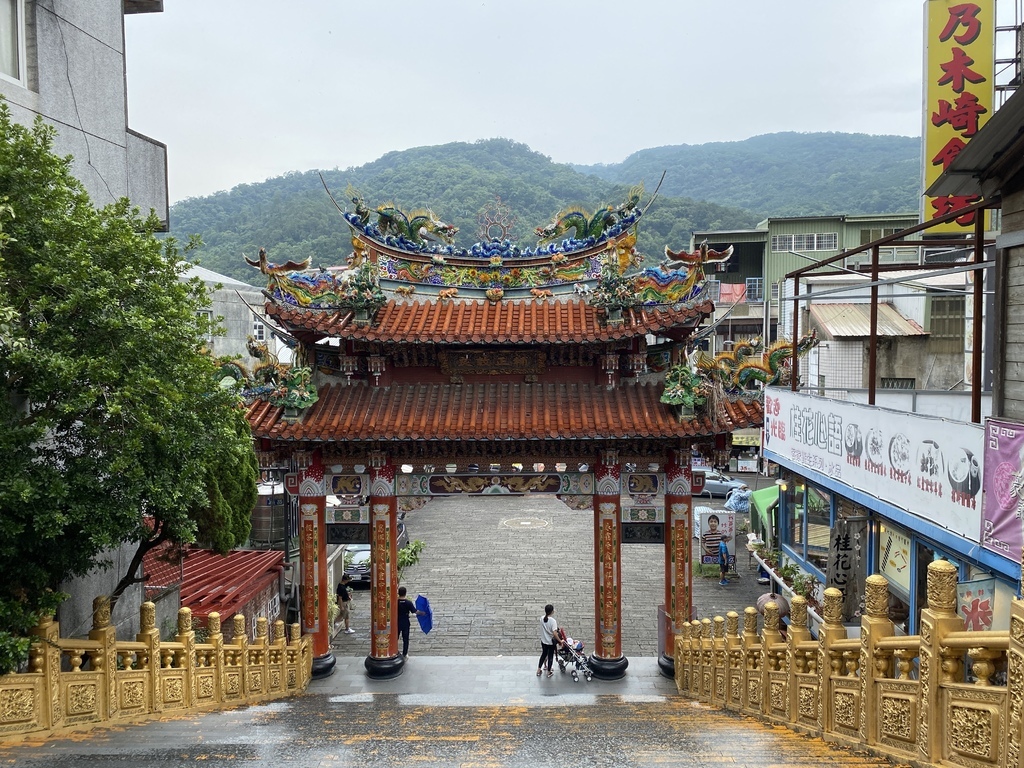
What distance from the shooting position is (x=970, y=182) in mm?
9398

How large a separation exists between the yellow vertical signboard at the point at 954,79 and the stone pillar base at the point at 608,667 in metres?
9.29

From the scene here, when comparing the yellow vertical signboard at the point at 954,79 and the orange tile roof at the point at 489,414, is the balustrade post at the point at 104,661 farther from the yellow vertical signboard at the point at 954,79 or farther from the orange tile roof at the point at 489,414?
the yellow vertical signboard at the point at 954,79

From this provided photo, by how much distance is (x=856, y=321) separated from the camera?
2798 centimetres

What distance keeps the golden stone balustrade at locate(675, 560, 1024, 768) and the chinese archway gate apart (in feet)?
15.8

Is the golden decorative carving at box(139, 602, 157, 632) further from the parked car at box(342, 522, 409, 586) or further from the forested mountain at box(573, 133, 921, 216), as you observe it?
the forested mountain at box(573, 133, 921, 216)

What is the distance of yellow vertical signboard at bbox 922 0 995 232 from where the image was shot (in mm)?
12328

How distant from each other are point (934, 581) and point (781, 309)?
92.1 ft

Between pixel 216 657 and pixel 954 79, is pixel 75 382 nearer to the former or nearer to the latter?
pixel 216 657

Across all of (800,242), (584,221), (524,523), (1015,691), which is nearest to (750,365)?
(584,221)

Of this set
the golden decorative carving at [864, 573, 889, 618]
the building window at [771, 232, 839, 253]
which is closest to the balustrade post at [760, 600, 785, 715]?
the golden decorative carving at [864, 573, 889, 618]

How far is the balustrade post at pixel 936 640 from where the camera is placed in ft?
19.4

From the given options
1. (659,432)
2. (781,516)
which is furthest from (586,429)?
(781,516)

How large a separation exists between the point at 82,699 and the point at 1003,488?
9801 mm

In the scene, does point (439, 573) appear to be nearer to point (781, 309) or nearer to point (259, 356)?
point (259, 356)
